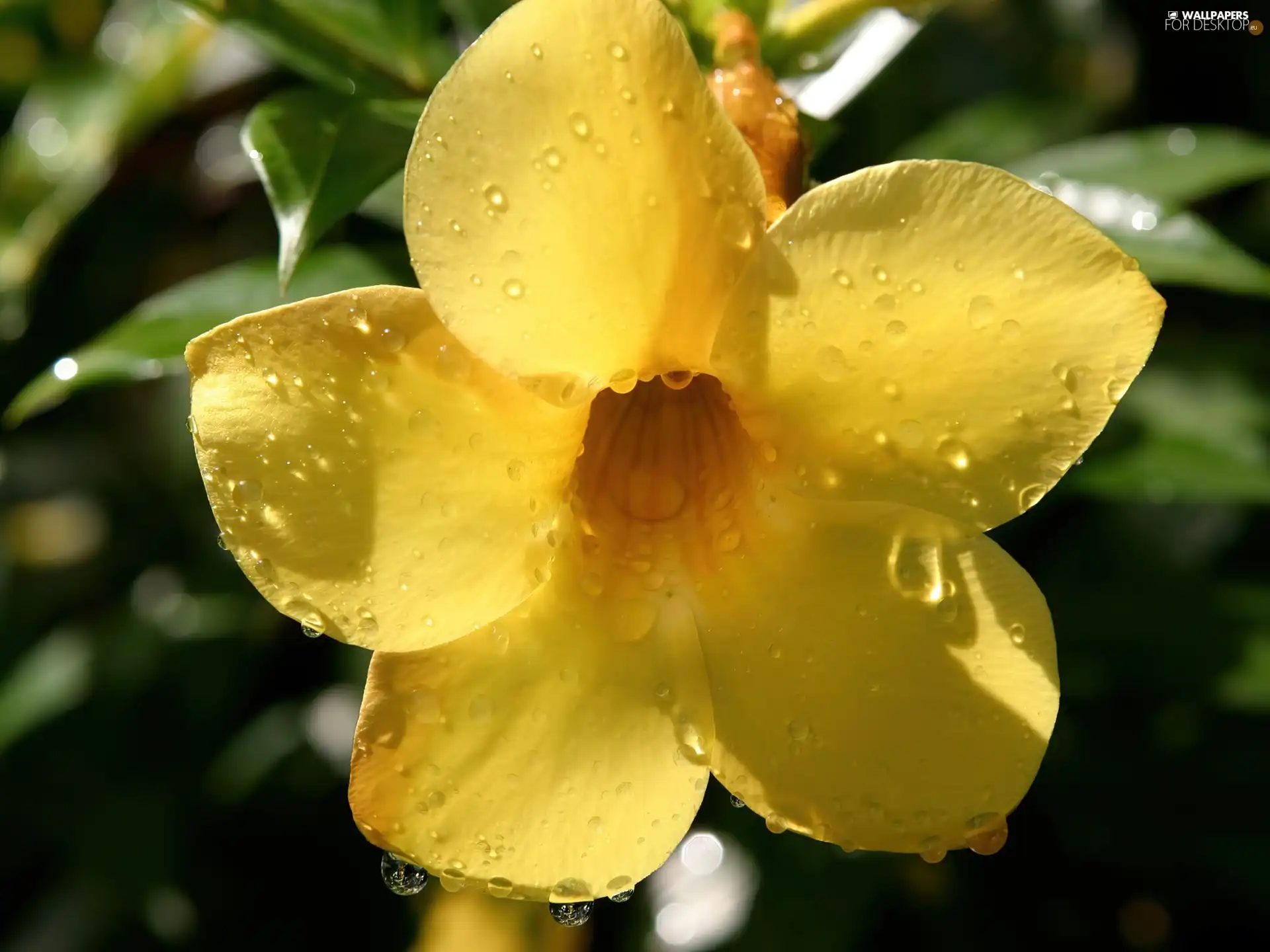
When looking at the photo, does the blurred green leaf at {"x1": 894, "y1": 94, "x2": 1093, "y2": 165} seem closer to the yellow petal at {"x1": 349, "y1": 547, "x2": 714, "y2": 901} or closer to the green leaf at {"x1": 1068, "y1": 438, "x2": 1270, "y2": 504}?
the green leaf at {"x1": 1068, "y1": 438, "x2": 1270, "y2": 504}

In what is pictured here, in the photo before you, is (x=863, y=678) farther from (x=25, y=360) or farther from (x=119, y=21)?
(x=119, y=21)

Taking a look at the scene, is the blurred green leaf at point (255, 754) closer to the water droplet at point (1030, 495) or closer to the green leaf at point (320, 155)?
the green leaf at point (320, 155)

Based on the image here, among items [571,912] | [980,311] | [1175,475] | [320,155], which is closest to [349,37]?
[320,155]

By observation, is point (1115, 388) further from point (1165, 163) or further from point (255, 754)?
point (255, 754)

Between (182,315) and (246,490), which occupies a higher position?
(246,490)

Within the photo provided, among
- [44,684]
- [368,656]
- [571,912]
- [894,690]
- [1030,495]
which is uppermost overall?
[1030,495]

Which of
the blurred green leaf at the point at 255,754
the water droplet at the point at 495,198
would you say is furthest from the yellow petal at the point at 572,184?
the blurred green leaf at the point at 255,754

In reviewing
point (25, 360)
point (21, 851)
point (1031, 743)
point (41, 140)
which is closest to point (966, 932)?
point (1031, 743)
